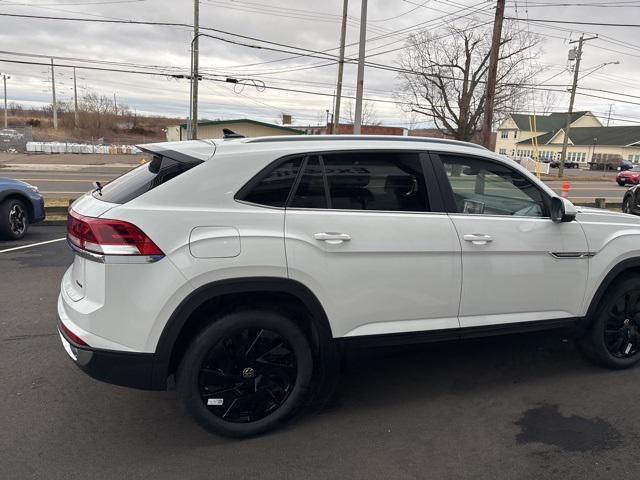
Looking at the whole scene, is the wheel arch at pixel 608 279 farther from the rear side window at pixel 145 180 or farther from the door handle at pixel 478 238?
the rear side window at pixel 145 180

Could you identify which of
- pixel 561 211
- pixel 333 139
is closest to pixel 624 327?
pixel 561 211

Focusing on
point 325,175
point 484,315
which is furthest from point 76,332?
point 484,315

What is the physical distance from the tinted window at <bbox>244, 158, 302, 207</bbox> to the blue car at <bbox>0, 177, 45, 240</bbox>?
275 inches

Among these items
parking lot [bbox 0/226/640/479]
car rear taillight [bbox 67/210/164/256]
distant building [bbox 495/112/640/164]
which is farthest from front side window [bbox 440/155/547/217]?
distant building [bbox 495/112/640/164]

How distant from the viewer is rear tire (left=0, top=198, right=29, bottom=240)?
7934 mm

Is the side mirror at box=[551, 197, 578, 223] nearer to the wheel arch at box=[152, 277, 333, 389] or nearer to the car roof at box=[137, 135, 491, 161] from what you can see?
the car roof at box=[137, 135, 491, 161]

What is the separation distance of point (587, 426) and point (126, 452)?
2.85 metres

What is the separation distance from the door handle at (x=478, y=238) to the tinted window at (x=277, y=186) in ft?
3.87

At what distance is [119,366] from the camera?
2605 mm

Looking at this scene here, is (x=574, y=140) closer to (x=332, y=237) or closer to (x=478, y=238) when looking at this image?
(x=478, y=238)

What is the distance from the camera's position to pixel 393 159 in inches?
125

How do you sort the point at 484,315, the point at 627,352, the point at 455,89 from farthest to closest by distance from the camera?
the point at 455,89 → the point at 627,352 → the point at 484,315

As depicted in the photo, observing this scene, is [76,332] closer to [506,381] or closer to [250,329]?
[250,329]

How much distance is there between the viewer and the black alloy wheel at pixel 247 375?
2783 millimetres
